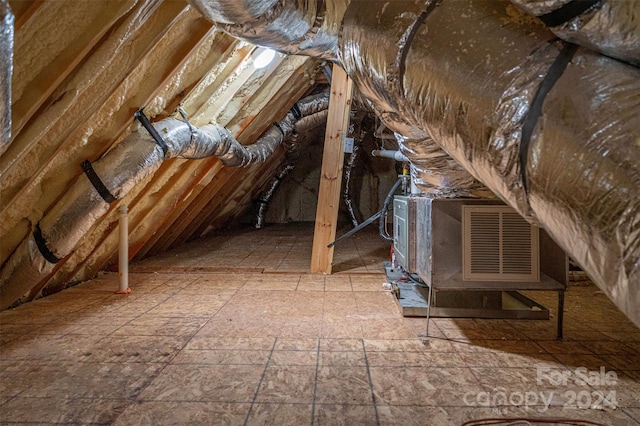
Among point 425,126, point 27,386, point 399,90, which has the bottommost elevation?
point 27,386

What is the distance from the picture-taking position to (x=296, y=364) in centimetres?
156

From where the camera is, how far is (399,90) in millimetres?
1025

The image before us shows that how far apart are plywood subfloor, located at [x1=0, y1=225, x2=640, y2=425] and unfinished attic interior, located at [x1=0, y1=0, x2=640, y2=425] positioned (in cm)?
1

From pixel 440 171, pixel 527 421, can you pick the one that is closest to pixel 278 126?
pixel 440 171

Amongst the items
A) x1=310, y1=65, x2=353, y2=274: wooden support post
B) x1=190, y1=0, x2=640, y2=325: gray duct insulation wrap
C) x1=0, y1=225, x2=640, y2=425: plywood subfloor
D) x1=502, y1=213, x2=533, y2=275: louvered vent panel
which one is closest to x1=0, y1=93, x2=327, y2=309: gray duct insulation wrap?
x1=0, y1=225, x2=640, y2=425: plywood subfloor

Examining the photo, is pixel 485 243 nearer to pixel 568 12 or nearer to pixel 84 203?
pixel 568 12

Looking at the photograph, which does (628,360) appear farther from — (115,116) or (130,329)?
(115,116)

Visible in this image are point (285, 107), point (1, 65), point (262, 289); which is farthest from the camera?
point (285, 107)

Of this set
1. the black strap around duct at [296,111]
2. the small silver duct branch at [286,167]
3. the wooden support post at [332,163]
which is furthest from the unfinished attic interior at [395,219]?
the small silver duct branch at [286,167]

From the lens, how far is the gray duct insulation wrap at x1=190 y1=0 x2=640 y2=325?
62 centimetres

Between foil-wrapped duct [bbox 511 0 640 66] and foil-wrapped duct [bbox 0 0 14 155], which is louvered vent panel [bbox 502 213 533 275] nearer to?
foil-wrapped duct [bbox 511 0 640 66]

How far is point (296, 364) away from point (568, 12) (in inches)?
58.5

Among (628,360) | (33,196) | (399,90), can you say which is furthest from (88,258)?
(628,360)

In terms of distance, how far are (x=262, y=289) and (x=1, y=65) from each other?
2145 mm
